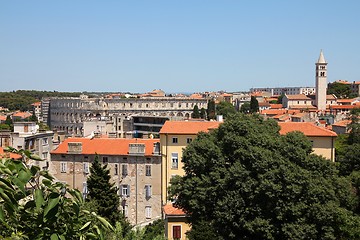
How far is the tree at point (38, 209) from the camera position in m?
3.72

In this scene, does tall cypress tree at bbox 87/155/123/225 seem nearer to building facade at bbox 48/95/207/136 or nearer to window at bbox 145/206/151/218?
window at bbox 145/206/151/218

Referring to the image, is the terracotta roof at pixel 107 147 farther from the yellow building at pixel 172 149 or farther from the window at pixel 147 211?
the window at pixel 147 211

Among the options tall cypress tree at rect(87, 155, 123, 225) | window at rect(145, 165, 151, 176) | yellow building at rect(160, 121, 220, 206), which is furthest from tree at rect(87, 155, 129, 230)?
yellow building at rect(160, 121, 220, 206)

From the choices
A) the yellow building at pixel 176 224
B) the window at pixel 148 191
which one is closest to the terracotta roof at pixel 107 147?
the window at pixel 148 191

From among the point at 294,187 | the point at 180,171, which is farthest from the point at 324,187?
the point at 180,171

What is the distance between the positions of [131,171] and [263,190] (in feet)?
49.3

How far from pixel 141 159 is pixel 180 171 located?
2.77 meters

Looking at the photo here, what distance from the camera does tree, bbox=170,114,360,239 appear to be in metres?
18.6

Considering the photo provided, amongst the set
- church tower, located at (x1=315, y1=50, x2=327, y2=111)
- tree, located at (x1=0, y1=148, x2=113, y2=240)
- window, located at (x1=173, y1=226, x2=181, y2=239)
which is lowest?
window, located at (x1=173, y1=226, x2=181, y2=239)

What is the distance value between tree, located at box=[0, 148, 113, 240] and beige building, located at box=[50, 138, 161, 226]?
27494mm

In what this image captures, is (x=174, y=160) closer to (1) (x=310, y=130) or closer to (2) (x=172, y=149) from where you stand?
(2) (x=172, y=149)

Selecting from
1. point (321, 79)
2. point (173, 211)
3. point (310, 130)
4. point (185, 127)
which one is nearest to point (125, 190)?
point (185, 127)

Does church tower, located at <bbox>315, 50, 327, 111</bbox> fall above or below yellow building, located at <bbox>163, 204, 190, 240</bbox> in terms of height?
→ above

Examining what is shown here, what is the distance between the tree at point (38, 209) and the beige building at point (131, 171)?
90.2 ft
